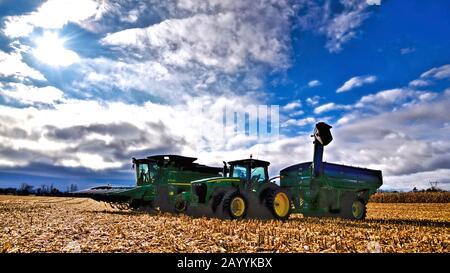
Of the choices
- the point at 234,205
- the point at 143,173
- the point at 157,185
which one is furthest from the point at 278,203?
the point at 143,173

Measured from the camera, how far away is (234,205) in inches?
653

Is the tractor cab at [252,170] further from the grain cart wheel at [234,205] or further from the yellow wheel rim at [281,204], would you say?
the grain cart wheel at [234,205]

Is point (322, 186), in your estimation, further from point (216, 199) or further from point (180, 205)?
point (180, 205)

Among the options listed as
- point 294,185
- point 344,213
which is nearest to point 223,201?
point 294,185

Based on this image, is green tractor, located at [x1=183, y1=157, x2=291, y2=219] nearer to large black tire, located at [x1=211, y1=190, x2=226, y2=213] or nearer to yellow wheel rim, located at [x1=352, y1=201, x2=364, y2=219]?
A: large black tire, located at [x1=211, y1=190, x2=226, y2=213]

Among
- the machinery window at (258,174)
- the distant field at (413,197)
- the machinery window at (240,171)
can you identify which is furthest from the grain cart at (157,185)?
the distant field at (413,197)

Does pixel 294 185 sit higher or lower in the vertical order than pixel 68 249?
higher

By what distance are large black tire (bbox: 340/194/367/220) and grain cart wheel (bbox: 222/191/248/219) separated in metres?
6.22

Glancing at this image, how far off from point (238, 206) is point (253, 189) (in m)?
1.24
